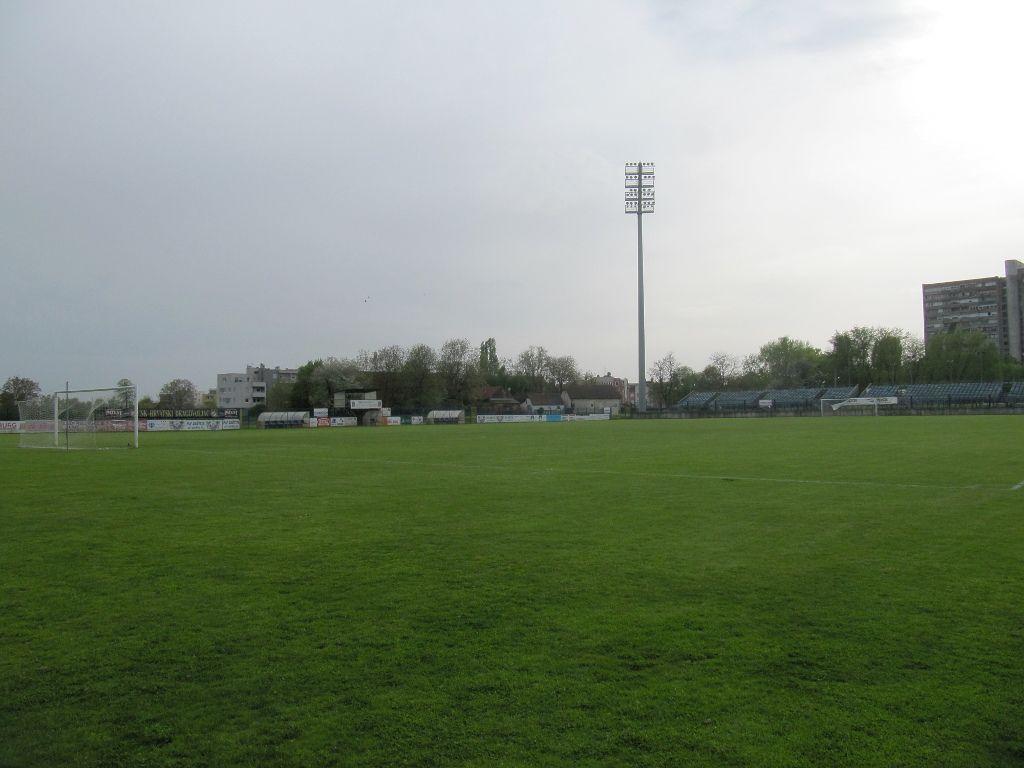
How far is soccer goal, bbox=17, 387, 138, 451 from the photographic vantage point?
1257 inches

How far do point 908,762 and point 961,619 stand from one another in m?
2.45

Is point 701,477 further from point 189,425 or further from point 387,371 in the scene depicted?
point 387,371

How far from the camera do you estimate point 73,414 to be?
33250 millimetres

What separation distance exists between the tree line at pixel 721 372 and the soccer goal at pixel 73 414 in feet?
179

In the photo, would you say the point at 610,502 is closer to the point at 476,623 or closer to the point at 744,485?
the point at 744,485

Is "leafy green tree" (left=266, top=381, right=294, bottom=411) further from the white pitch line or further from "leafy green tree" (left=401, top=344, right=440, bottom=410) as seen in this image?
the white pitch line

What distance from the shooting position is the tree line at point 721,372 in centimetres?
10088

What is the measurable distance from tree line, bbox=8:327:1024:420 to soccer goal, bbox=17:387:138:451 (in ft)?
179

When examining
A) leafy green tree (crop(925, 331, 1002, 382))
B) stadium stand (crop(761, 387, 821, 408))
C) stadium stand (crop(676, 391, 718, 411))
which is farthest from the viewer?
stadium stand (crop(676, 391, 718, 411))

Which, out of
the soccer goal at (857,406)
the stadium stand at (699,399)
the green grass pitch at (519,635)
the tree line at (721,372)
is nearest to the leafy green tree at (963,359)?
the tree line at (721,372)

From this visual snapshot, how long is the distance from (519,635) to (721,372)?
132 metres

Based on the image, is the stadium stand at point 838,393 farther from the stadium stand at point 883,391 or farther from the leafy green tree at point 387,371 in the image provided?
the leafy green tree at point 387,371

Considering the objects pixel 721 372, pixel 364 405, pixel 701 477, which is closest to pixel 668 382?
pixel 721 372

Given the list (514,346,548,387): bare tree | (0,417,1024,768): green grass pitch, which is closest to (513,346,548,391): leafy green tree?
(514,346,548,387): bare tree
